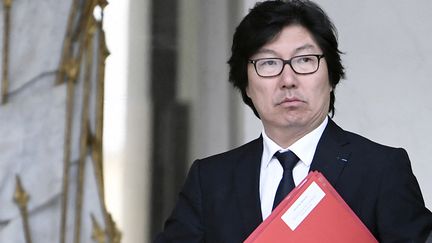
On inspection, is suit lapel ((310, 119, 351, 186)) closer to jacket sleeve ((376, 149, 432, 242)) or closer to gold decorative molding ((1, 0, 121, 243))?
jacket sleeve ((376, 149, 432, 242))

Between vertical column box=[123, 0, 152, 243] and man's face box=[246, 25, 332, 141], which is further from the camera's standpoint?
vertical column box=[123, 0, 152, 243]

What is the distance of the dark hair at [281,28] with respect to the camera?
114 inches

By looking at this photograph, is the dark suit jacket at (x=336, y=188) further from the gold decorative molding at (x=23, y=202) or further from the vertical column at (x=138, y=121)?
the vertical column at (x=138, y=121)

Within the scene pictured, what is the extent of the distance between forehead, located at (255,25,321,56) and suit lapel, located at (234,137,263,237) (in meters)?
0.29

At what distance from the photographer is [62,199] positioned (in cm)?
402

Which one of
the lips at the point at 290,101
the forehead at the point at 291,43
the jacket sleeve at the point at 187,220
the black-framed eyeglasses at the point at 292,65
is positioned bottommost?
the jacket sleeve at the point at 187,220

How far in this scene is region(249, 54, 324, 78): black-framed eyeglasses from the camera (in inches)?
110

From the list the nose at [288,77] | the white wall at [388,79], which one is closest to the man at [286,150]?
the nose at [288,77]

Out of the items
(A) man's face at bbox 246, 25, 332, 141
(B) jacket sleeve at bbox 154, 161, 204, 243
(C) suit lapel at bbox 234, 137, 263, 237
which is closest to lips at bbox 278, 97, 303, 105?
(A) man's face at bbox 246, 25, 332, 141

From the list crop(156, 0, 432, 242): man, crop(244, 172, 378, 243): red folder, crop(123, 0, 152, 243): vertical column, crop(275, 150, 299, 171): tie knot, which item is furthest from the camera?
crop(123, 0, 152, 243): vertical column

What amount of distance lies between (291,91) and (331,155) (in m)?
0.20

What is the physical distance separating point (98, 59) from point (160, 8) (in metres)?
0.41

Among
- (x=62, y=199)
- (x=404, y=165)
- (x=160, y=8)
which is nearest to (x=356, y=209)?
(x=404, y=165)

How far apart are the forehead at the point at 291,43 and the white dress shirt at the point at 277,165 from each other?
213 millimetres
